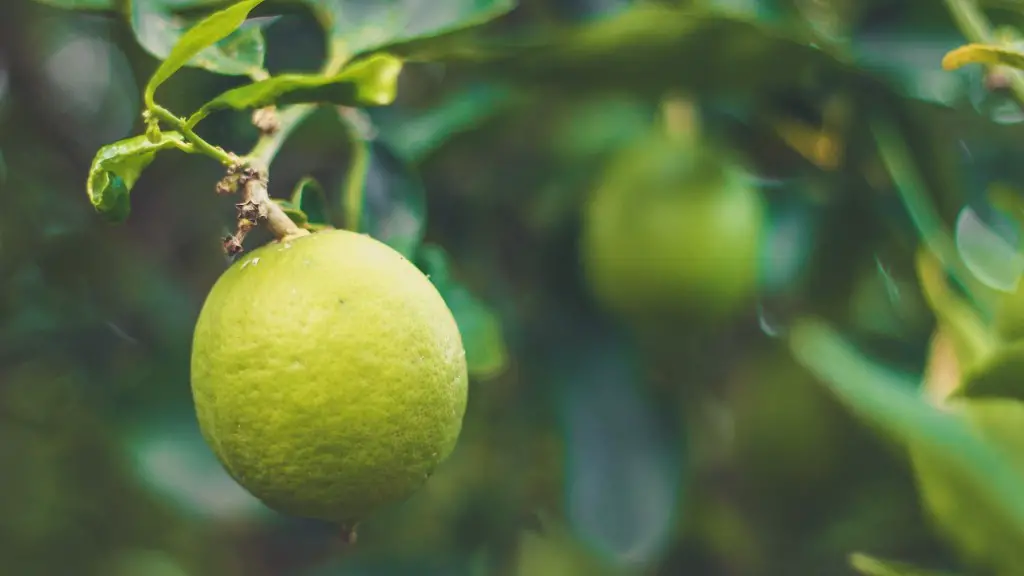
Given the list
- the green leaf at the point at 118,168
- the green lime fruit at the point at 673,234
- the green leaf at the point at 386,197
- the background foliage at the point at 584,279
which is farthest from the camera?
the green lime fruit at the point at 673,234

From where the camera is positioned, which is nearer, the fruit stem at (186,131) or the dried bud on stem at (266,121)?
the fruit stem at (186,131)

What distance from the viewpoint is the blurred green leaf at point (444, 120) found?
113 cm

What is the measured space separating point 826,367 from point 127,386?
751 millimetres

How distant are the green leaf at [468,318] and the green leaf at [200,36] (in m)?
0.29

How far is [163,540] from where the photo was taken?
5.52ft

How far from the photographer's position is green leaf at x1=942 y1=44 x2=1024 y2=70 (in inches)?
27.3

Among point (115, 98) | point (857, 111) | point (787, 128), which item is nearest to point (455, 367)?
point (857, 111)

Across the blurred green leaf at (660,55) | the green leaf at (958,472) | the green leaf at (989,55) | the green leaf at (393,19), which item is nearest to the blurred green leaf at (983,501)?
the green leaf at (958,472)

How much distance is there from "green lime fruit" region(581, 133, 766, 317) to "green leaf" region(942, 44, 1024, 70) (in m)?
0.39

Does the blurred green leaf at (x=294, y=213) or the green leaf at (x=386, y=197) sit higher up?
the blurred green leaf at (x=294, y=213)

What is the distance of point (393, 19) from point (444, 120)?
0.32 metres

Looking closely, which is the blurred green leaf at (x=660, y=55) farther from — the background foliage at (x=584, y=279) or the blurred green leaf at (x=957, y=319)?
the blurred green leaf at (x=957, y=319)

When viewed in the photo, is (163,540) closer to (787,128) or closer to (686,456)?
(686,456)

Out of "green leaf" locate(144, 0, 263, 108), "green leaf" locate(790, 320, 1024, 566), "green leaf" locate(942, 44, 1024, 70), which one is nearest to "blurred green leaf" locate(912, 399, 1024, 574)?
"green leaf" locate(790, 320, 1024, 566)
